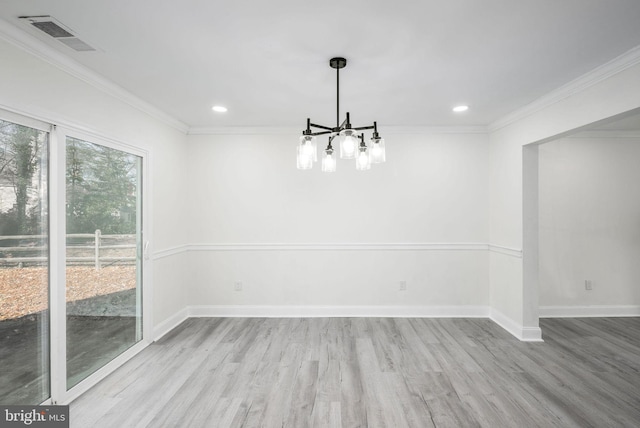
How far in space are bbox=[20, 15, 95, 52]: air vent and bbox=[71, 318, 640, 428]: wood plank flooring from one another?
8.29ft

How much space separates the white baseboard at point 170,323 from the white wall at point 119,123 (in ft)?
0.21

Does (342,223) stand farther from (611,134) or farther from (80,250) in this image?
(611,134)

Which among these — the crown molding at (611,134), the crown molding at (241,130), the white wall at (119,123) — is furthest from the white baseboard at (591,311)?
the white wall at (119,123)

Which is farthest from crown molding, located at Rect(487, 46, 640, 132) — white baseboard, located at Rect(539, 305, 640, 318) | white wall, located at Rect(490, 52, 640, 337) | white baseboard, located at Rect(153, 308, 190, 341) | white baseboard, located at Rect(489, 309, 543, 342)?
white baseboard, located at Rect(153, 308, 190, 341)

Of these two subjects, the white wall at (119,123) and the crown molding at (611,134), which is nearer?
the white wall at (119,123)

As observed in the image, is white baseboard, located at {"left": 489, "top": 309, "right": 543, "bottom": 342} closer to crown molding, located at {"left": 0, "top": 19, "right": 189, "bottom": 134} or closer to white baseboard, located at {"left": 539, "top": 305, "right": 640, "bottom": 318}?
white baseboard, located at {"left": 539, "top": 305, "right": 640, "bottom": 318}

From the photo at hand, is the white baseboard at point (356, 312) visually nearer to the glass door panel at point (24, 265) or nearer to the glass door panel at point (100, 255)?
the glass door panel at point (100, 255)

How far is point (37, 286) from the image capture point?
2.24 m

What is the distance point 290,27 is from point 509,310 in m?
3.86

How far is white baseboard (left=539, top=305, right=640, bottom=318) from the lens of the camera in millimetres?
4316

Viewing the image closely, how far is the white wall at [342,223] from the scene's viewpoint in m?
4.37

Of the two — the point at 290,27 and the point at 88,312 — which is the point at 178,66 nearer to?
the point at 290,27

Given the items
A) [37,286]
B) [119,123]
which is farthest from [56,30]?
[37,286]

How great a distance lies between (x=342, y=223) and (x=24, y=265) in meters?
3.19
